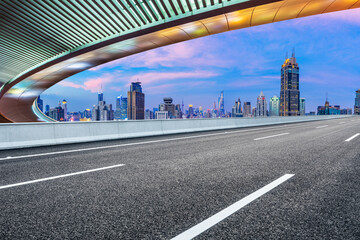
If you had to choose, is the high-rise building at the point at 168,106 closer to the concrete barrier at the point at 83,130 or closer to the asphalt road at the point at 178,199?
the concrete barrier at the point at 83,130

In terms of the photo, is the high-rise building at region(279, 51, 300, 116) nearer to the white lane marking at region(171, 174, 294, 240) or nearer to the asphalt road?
the asphalt road

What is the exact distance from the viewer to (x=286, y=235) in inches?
83.1

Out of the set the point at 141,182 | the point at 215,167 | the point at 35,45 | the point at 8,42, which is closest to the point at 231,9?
the point at 215,167

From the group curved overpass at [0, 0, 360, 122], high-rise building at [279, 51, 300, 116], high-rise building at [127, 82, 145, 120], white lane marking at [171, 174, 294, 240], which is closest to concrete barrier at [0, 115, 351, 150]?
white lane marking at [171, 174, 294, 240]

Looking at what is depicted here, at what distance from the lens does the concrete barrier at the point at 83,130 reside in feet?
27.5

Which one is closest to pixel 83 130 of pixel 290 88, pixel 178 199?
pixel 178 199

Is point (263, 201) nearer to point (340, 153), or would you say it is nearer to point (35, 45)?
point (340, 153)

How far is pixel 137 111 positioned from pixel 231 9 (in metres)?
142

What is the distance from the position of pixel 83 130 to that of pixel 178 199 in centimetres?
857

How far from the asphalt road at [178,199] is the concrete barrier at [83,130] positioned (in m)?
3.51

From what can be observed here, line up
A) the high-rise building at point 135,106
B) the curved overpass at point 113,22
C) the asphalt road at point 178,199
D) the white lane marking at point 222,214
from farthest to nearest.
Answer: the high-rise building at point 135,106
the curved overpass at point 113,22
the asphalt road at point 178,199
the white lane marking at point 222,214

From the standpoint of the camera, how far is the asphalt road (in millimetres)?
2234

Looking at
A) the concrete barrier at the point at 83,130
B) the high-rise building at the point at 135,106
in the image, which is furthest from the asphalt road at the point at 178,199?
the high-rise building at the point at 135,106

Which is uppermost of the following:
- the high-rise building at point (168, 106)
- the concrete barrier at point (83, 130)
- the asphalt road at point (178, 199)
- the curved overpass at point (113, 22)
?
the curved overpass at point (113, 22)
